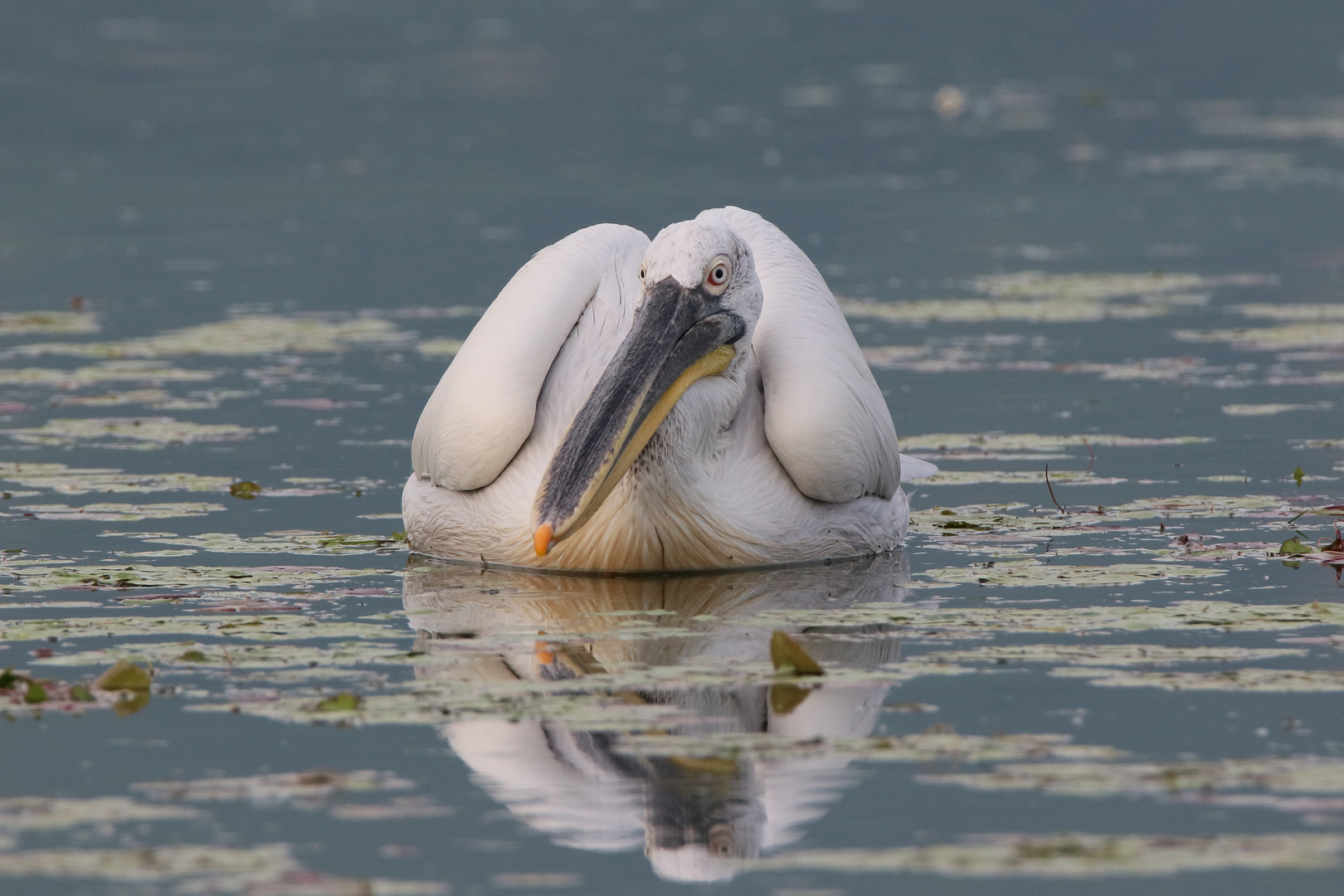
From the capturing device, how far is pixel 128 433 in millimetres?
9430

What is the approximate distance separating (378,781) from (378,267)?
439 inches

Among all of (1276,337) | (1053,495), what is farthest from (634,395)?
(1276,337)

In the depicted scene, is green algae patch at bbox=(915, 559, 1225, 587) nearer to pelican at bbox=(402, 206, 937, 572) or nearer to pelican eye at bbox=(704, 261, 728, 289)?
pelican at bbox=(402, 206, 937, 572)

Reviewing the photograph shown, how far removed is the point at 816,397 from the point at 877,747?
222cm

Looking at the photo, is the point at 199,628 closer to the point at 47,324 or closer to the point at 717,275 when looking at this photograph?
the point at 717,275

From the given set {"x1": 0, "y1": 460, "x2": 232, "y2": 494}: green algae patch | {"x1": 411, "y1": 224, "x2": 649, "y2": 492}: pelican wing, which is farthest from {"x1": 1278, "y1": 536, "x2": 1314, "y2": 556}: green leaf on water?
{"x1": 0, "y1": 460, "x2": 232, "y2": 494}: green algae patch

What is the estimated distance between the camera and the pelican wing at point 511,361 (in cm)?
691

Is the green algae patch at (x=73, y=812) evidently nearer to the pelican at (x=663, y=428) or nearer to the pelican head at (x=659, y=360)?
the pelican head at (x=659, y=360)

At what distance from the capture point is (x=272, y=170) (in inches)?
841

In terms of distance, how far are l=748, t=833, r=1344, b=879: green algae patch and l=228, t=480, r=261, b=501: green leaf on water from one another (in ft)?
14.5

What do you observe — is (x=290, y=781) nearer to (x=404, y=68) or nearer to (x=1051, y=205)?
(x=1051, y=205)

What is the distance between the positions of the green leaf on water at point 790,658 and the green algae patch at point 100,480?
137 inches

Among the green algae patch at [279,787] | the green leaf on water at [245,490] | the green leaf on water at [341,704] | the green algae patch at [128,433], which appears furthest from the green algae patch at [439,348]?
the green algae patch at [279,787]

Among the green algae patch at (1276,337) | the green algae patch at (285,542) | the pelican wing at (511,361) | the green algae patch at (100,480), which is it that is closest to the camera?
the pelican wing at (511,361)
